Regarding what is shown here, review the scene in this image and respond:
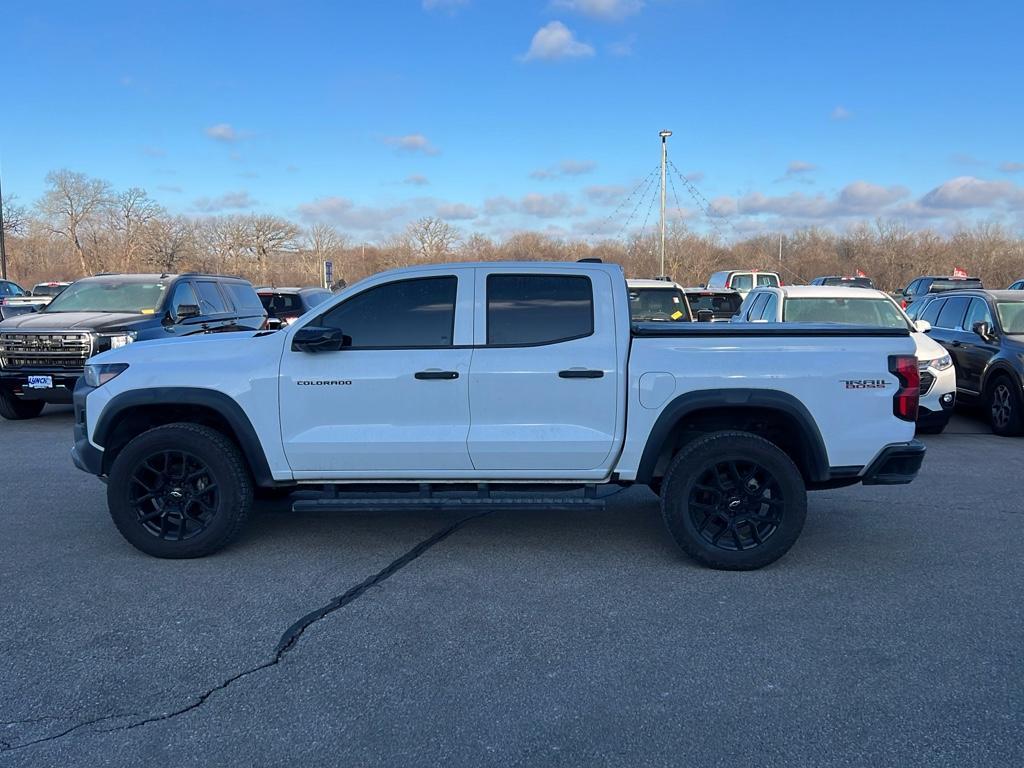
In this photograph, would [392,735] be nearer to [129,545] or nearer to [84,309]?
[129,545]

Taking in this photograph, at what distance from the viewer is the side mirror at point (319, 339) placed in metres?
5.04

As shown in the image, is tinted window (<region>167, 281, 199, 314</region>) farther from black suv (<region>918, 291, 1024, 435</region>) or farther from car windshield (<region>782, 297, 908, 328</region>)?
black suv (<region>918, 291, 1024, 435</region>)

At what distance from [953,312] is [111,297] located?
11.9 m

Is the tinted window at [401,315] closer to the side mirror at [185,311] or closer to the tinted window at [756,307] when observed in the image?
the side mirror at [185,311]

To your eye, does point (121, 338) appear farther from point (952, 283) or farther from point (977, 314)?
point (952, 283)

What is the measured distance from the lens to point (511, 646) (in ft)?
13.2

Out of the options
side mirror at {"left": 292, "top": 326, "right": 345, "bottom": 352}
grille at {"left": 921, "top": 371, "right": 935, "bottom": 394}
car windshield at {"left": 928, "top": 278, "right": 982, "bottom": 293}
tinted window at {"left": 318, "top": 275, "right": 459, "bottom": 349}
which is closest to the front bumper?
side mirror at {"left": 292, "top": 326, "right": 345, "bottom": 352}

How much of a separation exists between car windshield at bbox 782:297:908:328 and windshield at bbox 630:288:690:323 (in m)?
1.81

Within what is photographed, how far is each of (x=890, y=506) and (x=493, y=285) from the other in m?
3.71

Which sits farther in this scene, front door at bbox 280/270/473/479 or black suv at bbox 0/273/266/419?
black suv at bbox 0/273/266/419

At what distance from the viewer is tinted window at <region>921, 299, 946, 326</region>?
1239 cm

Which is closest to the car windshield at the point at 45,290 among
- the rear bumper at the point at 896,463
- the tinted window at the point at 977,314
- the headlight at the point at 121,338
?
the headlight at the point at 121,338

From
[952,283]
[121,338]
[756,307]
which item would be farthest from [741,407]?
[952,283]

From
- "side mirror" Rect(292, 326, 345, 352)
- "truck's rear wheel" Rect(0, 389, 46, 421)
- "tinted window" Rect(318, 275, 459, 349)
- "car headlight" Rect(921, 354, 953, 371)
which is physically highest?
"tinted window" Rect(318, 275, 459, 349)
